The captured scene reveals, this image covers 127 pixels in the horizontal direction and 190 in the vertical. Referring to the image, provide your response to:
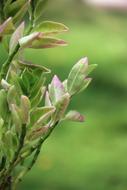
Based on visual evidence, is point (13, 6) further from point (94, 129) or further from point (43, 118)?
point (94, 129)

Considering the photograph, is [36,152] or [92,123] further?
[92,123]

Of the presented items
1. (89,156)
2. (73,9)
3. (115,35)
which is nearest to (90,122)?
(89,156)

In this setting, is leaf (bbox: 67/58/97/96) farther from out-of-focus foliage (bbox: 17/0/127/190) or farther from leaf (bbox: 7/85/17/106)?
out-of-focus foliage (bbox: 17/0/127/190)

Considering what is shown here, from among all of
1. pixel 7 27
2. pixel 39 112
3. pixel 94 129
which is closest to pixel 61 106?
pixel 39 112

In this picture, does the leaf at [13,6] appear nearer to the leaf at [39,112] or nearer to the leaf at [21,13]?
the leaf at [21,13]

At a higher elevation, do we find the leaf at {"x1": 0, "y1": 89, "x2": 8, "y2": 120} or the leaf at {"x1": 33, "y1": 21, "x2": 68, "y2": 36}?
the leaf at {"x1": 33, "y1": 21, "x2": 68, "y2": 36}

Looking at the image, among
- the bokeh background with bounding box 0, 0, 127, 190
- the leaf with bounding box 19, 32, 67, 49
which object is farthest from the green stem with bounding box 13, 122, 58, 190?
the bokeh background with bounding box 0, 0, 127, 190
